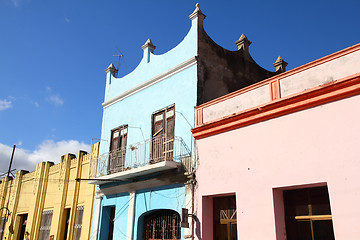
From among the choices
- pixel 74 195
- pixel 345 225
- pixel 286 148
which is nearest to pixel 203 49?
pixel 286 148

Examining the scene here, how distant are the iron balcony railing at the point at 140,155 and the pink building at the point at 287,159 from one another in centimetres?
107

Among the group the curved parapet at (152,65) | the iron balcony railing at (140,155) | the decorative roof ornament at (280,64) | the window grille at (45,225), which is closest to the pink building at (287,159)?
the iron balcony railing at (140,155)

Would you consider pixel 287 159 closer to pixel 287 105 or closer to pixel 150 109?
pixel 287 105

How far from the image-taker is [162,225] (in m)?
10.4

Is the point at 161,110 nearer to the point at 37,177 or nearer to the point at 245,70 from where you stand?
the point at 245,70

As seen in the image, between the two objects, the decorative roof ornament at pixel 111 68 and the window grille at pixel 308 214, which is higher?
the decorative roof ornament at pixel 111 68

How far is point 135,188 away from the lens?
1125 cm

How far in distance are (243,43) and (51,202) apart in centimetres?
1128

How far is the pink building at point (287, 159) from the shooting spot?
21.9ft

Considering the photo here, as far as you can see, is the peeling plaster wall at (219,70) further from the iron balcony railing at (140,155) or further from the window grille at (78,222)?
the window grille at (78,222)

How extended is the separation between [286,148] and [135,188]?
5.50m

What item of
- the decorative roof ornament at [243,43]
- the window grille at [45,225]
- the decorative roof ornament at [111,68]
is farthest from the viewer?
the window grille at [45,225]

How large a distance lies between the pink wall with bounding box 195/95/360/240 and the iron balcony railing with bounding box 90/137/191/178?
1085 mm

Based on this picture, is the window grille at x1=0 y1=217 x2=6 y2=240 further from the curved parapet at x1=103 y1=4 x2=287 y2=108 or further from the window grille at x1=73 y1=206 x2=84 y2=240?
the curved parapet at x1=103 y1=4 x2=287 y2=108
